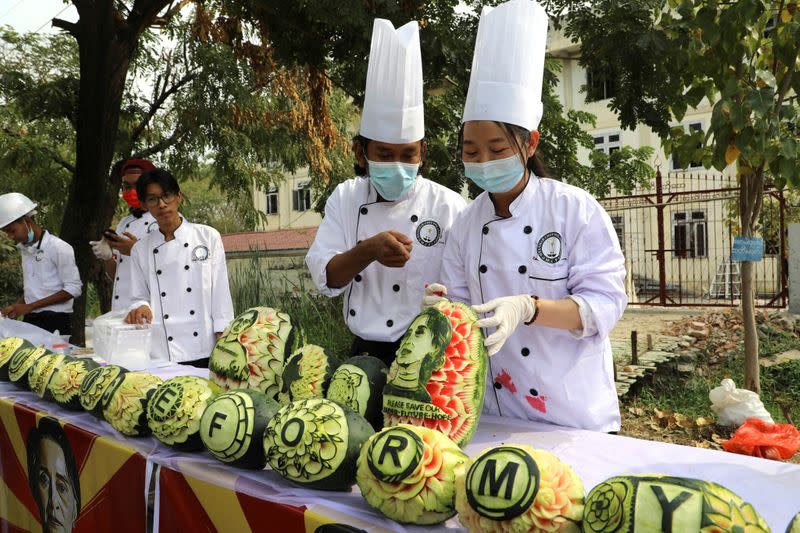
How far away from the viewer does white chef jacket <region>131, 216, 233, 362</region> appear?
3578mm

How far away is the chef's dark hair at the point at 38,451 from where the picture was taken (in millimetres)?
2014

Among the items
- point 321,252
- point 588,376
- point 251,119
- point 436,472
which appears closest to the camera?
point 436,472

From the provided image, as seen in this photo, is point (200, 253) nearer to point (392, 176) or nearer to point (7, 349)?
point (7, 349)

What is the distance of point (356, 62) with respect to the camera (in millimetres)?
3982

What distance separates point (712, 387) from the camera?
5.33 metres

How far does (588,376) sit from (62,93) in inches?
318

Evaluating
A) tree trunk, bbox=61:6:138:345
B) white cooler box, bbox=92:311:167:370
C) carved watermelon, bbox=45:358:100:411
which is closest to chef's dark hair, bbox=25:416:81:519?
carved watermelon, bbox=45:358:100:411

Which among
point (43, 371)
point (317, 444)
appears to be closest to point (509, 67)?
point (317, 444)

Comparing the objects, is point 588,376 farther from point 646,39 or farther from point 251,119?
point 251,119

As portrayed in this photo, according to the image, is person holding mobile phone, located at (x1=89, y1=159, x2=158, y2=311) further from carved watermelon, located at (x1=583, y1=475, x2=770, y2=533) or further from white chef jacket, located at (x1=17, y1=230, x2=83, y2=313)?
carved watermelon, located at (x1=583, y1=475, x2=770, y2=533)

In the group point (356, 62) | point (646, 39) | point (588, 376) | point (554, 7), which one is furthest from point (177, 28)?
point (588, 376)

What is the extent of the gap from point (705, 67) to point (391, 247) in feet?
9.71

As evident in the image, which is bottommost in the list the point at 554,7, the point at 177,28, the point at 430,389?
the point at 430,389

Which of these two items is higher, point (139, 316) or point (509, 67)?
point (509, 67)
